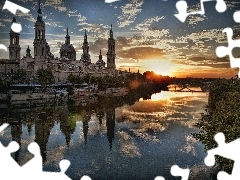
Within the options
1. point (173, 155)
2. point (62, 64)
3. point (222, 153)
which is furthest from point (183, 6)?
point (62, 64)

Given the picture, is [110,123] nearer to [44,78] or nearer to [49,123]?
[49,123]

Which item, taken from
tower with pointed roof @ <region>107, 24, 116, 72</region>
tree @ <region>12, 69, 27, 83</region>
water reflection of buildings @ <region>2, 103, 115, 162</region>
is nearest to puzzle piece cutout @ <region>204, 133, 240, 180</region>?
water reflection of buildings @ <region>2, 103, 115, 162</region>

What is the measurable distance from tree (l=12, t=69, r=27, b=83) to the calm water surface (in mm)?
9550

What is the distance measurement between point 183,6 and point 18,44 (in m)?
24.3

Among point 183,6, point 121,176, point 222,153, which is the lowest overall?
point 121,176

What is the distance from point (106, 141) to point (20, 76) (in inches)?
644

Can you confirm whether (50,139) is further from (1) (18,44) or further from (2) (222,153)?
(1) (18,44)

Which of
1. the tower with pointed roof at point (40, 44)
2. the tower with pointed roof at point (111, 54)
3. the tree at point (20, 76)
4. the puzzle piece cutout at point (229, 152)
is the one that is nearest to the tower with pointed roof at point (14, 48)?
the tower with pointed roof at point (40, 44)

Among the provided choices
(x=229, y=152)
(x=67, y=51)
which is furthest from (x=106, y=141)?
(x=67, y=51)

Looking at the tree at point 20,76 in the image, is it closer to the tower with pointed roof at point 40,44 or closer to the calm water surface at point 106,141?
the tower with pointed roof at point 40,44

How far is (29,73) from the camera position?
2652 centimetres

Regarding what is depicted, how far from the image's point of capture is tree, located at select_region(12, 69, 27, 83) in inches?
952

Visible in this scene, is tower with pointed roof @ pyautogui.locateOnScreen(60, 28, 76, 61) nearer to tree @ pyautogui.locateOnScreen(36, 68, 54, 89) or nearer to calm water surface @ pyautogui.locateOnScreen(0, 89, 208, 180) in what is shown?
tree @ pyautogui.locateOnScreen(36, 68, 54, 89)

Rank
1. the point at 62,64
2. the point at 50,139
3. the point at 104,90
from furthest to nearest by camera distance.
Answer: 1. the point at 62,64
2. the point at 104,90
3. the point at 50,139
